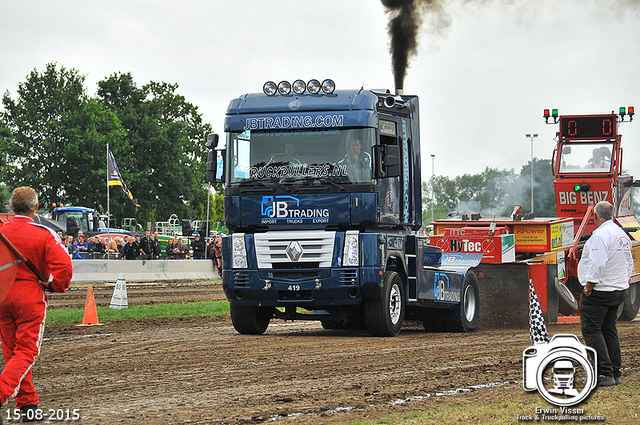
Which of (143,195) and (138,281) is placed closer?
(138,281)

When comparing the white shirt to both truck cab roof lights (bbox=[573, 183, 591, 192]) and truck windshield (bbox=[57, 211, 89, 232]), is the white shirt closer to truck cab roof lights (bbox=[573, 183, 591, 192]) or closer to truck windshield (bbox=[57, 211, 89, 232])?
truck cab roof lights (bbox=[573, 183, 591, 192])

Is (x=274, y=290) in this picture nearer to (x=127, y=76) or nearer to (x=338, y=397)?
(x=338, y=397)

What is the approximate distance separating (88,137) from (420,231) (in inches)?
2147

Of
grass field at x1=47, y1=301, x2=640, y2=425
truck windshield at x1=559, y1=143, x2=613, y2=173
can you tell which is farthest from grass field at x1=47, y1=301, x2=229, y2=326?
grass field at x1=47, y1=301, x2=640, y2=425

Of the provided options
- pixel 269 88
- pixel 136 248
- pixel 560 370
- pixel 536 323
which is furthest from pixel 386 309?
pixel 136 248

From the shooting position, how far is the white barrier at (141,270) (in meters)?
28.5

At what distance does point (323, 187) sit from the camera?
12.4 m

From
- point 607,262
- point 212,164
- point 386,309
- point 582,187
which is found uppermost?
point 212,164

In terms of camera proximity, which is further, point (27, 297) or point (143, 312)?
point (143, 312)

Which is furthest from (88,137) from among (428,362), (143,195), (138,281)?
(428,362)

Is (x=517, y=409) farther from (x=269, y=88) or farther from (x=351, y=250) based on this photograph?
(x=269, y=88)

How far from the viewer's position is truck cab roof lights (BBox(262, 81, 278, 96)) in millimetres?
13102

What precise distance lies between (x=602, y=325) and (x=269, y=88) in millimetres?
6493

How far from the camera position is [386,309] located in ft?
41.7
